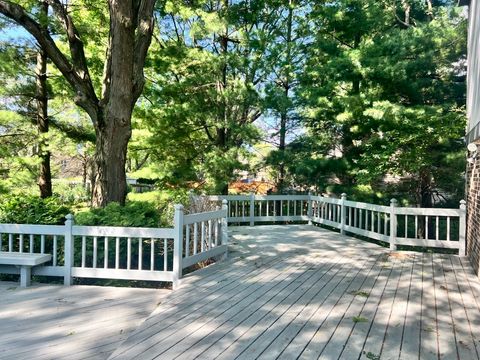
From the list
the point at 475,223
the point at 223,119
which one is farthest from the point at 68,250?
the point at 223,119

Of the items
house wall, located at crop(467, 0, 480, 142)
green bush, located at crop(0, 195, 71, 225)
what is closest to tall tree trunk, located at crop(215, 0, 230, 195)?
green bush, located at crop(0, 195, 71, 225)

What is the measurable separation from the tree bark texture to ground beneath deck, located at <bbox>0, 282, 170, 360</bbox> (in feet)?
9.89

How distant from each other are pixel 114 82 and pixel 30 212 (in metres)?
2.85

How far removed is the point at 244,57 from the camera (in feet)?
37.9

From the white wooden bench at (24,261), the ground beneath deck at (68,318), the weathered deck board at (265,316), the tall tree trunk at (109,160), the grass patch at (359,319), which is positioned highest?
the tall tree trunk at (109,160)

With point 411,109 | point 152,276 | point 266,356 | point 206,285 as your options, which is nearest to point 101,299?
point 152,276

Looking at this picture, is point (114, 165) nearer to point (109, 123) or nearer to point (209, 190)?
point (109, 123)

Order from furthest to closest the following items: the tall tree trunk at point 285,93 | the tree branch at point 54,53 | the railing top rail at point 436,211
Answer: the tall tree trunk at point 285,93 < the railing top rail at point 436,211 < the tree branch at point 54,53

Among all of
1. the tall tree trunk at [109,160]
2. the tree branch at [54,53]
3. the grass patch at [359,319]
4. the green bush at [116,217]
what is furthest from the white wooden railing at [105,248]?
the tree branch at [54,53]

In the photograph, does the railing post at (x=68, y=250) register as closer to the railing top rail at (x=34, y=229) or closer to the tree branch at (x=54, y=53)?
the railing top rail at (x=34, y=229)

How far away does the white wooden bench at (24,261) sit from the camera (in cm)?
475

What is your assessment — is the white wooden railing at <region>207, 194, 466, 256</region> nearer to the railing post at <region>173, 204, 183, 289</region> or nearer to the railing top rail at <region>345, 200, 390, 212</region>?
the railing top rail at <region>345, 200, 390, 212</region>

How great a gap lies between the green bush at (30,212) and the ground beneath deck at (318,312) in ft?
8.17

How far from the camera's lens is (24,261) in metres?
4.75
